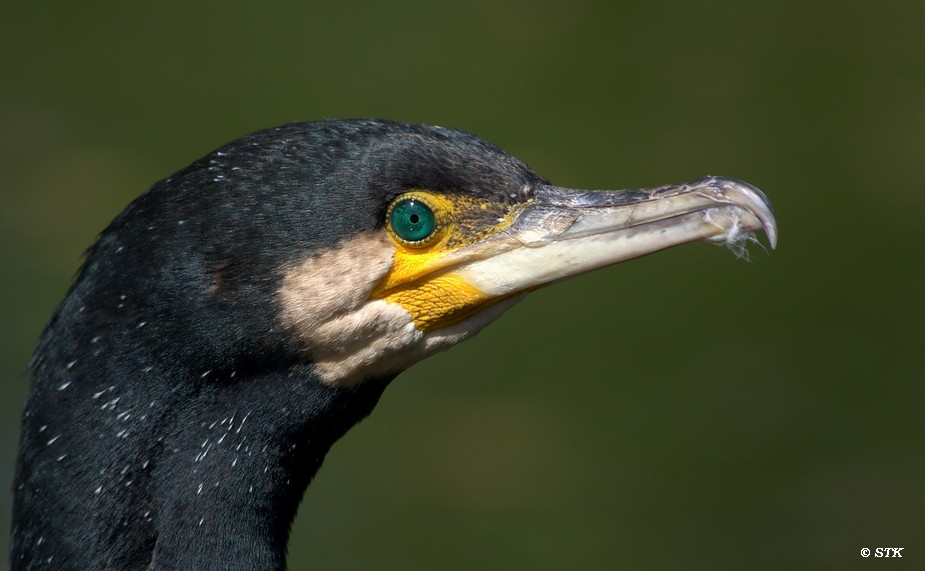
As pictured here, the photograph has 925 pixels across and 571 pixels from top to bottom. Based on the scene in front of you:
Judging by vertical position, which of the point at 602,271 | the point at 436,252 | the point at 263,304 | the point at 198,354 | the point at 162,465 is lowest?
the point at 162,465

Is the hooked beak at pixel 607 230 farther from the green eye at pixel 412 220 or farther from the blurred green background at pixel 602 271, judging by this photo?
the blurred green background at pixel 602 271

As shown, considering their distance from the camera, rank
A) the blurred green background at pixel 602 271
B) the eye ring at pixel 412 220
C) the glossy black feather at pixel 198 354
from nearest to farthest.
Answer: the glossy black feather at pixel 198 354
the eye ring at pixel 412 220
the blurred green background at pixel 602 271

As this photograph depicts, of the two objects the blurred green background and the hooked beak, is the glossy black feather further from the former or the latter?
the blurred green background

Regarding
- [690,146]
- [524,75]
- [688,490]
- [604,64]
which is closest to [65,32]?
[524,75]

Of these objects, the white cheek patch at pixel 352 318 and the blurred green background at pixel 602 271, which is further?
the blurred green background at pixel 602 271

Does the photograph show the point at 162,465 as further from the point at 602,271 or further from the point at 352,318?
the point at 602,271

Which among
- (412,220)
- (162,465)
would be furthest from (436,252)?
(162,465)

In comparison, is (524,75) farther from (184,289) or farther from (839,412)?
(184,289)

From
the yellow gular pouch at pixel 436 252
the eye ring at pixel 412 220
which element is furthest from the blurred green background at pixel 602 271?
the eye ring at pixel 412 220
